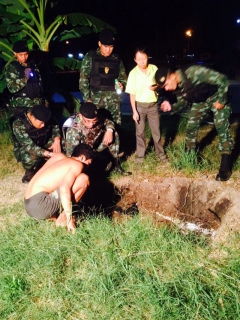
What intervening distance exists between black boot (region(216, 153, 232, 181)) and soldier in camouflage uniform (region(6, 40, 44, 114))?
2777 mm

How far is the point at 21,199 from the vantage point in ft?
13.7

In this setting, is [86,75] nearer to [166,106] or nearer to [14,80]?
[14,80]

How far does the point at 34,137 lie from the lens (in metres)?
4.35

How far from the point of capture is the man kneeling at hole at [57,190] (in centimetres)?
319

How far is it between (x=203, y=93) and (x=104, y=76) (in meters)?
1.49

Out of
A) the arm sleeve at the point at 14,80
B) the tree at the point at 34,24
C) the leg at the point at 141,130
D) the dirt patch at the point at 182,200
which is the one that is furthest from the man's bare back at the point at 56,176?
the tree at the point at 34,24

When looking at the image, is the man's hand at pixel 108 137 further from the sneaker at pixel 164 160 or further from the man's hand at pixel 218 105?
the man's hand at pixel 218 105

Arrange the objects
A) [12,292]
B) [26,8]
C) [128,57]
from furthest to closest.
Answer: [128,57]
[26,8]
[12,292]

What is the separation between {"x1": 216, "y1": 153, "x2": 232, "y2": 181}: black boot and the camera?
419cm

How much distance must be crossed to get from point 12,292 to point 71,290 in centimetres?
44

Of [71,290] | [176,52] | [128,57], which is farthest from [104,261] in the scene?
[176,52]

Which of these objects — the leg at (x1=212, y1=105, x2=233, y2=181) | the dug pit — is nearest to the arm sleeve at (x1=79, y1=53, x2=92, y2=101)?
the dug pit

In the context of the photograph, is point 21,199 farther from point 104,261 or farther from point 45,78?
point 45,78

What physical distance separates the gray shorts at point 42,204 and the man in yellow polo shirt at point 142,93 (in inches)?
72.5
